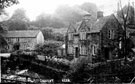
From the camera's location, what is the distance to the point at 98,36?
3597 cm

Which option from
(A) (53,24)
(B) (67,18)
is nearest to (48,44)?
(A) (53,24)

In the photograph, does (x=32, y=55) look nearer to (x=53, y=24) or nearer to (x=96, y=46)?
(x=96, y=46)

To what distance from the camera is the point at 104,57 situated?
3547 centimetres

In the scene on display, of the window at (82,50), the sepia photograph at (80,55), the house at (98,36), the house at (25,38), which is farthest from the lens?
the house at (25,38)

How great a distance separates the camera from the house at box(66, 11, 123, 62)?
35875mm

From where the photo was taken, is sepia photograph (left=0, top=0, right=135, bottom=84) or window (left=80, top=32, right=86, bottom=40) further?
window (left=80, top=32, right=86, bottom=40)

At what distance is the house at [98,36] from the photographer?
35.9m

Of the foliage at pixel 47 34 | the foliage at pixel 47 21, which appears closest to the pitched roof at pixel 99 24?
the foliage at pixel 47 34

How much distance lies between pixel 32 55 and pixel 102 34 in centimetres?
1303

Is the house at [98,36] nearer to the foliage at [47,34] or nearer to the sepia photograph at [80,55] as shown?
the sepia photograph at [80,55]

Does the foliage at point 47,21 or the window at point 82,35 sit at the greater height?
the foliage at point 47,21

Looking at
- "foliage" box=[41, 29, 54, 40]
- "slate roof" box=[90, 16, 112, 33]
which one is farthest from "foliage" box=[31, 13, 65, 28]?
"slate roof" box=[90, 16, 112, 33]

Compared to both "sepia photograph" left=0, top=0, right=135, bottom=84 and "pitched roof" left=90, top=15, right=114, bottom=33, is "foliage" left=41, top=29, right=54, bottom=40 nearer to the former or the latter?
"sepia photograph" left=0, top=0, right=135, bottom=84

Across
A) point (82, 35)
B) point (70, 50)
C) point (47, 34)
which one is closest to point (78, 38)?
point (82, 35)
